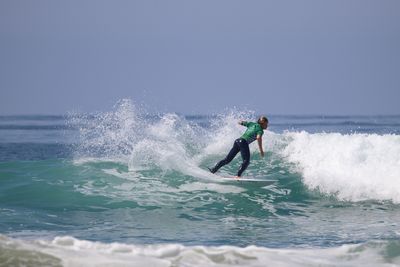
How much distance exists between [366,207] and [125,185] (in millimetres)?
6080

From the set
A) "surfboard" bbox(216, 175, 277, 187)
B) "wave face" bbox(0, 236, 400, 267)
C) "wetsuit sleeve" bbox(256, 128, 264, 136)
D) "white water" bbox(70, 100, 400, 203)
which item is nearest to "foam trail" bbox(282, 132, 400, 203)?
"white water" bbox(70, 100, 400, 203)

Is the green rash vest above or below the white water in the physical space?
above

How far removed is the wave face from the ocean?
0.06ft

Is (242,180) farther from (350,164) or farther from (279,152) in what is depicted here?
(279,152)

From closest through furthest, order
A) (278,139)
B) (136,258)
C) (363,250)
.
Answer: (136,258) < (363,250) < (278,139)

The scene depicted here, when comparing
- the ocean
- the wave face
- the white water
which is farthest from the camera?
the white water

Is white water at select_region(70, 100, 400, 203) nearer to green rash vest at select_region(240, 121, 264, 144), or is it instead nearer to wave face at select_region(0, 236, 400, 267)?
green rash vest at select_region(240, 121, 264, 144)

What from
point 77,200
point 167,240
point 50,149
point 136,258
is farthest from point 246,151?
point 50,149

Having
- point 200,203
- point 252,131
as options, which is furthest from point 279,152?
point 200,203

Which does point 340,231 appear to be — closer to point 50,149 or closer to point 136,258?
point 136,258

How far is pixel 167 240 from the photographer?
38.0 feet

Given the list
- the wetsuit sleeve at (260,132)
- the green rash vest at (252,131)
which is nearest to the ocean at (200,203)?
the green rash vest at (252,131)

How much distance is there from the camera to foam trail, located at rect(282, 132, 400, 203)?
16.4 metres

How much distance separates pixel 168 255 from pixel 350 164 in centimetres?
973
